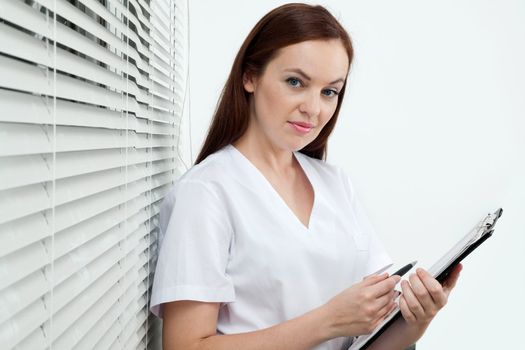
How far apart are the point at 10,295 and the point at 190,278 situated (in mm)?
709

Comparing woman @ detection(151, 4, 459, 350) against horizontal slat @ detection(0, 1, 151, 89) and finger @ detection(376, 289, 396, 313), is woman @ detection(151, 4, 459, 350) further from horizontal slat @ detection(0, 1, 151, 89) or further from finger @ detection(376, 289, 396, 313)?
horizontal slat @ detection(0, 1, 151, 89)

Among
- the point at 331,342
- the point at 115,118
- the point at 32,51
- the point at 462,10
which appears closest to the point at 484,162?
the point at 462,10

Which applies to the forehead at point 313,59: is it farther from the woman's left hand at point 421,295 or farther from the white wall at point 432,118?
the white wall at point 432,118

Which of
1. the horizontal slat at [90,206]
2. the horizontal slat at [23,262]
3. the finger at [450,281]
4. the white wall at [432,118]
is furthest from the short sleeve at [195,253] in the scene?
the white wall at [432,118]

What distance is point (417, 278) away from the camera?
1.35 meters

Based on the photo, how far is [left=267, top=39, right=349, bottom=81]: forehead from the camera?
1.50 meters

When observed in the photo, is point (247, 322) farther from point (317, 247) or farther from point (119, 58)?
point (119, 58)

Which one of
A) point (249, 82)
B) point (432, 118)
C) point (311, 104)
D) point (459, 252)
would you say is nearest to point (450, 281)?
point (459, 252)

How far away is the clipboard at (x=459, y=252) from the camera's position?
117cm

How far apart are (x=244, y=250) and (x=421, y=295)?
39 centimetres

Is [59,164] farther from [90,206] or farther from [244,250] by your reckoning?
[244,250]

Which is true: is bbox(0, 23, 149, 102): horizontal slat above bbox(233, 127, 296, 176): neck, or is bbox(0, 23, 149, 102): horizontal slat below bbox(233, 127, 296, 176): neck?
above

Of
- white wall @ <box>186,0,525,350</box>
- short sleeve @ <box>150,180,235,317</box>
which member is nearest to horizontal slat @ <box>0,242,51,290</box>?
short sleeve @ <box>150,180,235,317</box>

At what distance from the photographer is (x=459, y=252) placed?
1210 millimetres
